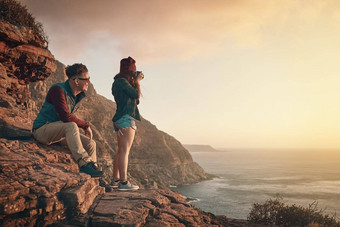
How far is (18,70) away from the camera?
7.25 metres

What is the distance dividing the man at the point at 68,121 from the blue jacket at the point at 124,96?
24.8 inches

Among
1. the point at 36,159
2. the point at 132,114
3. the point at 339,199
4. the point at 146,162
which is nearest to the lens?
the point at 36,159

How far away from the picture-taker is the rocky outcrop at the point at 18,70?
4850 millimetres

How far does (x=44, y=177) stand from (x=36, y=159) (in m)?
0.48

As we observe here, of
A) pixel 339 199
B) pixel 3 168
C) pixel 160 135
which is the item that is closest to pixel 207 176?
pixel 160 135

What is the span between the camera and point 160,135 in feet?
297

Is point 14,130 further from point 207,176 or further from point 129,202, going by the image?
point 207,176

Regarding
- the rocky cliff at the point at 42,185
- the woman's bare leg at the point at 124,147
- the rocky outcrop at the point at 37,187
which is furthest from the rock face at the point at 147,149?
the rocky outcrop at the point at 37,187

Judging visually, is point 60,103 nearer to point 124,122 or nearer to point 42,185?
point 124,122

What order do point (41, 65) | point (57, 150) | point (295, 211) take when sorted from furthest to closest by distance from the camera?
point (295, 211)
point (41, 65)
point (57, 150)

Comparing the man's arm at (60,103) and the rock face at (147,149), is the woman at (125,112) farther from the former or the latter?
the rock face at (147,149)

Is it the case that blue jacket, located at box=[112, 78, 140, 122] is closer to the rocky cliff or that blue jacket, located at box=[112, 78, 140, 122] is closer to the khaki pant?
the khaki pant

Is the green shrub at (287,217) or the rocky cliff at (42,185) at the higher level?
the rocky cliff at (42,185)

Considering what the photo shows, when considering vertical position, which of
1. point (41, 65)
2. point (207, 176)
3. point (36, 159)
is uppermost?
point (41, 65)
